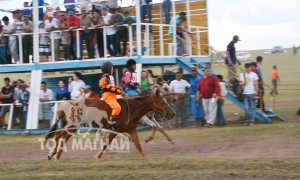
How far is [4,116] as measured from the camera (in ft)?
70.4

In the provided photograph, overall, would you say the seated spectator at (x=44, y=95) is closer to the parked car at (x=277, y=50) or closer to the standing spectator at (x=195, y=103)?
the standing spectator at (x=195, y=103)

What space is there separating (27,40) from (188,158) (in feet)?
37.4

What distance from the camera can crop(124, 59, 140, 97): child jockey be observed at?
1488 cm

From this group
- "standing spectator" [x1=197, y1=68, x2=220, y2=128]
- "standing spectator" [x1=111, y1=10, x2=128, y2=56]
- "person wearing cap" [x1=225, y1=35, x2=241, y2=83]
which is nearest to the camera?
"standing spectator" [x1=197, y1=68, x2=220, y2=128]

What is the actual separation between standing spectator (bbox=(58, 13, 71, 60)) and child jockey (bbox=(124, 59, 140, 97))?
21.4 ft

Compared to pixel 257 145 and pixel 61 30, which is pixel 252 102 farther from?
pixel 61 30

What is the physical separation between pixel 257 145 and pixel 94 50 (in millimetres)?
8508

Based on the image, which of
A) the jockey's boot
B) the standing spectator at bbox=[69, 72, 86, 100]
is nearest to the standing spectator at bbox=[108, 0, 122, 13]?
the standing spectator at bbox=[69, 72, 86, 100]

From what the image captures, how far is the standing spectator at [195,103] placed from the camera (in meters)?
20.1

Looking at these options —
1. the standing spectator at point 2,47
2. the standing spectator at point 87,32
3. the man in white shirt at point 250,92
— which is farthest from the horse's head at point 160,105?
the standing spectator at point 2,47

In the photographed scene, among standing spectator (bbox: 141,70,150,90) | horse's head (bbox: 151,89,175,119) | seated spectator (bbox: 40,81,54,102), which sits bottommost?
horse's head (bbox: 151,89,175,119)

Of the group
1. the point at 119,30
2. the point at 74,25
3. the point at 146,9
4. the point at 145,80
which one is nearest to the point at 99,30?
the point at 119,30

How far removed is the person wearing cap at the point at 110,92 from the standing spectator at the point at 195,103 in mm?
6962

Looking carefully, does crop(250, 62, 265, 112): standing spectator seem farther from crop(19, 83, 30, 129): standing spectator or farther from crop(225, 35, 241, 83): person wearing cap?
crop(19, 83, 30, 129): standing spectator
